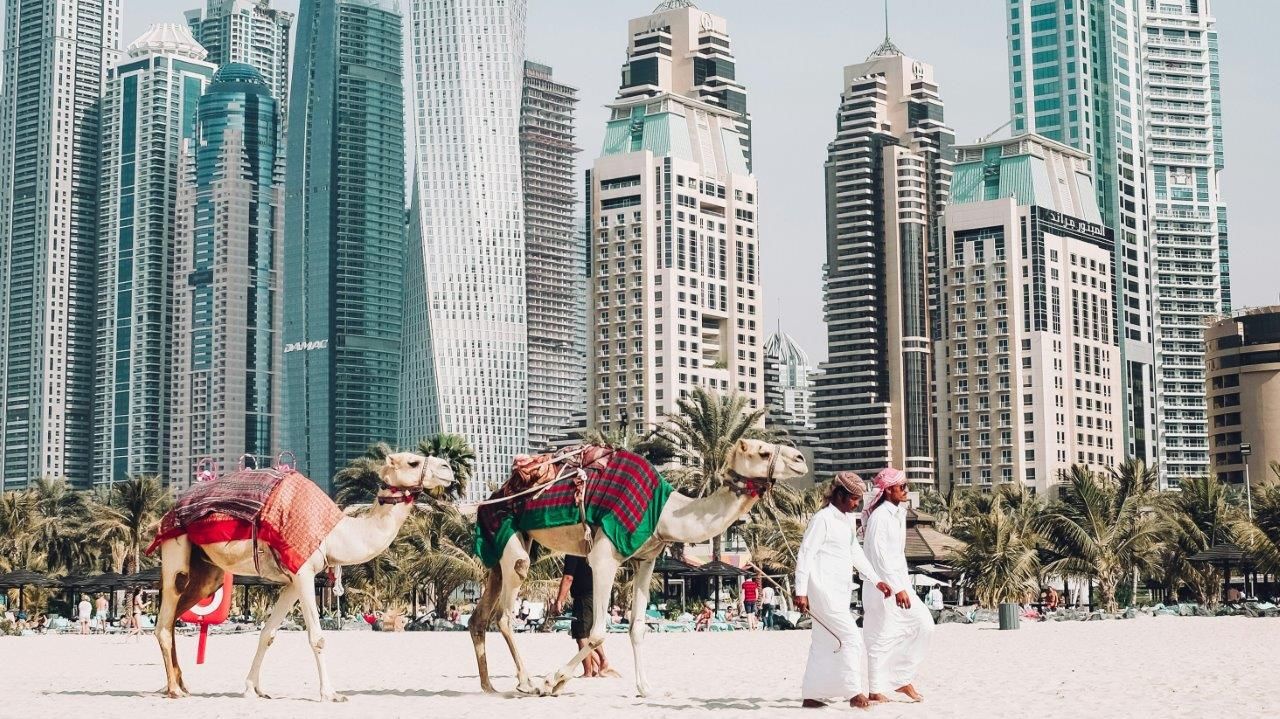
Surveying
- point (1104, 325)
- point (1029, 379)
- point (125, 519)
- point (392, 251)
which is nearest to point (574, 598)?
point (125, 519)

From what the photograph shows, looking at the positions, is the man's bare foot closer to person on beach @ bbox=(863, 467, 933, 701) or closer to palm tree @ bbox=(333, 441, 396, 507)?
person on beach @ bbox=(863, 467, 933, 701)

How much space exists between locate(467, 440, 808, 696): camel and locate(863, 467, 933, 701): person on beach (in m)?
0.96

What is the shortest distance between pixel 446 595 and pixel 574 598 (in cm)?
2742

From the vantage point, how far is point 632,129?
136625 mm

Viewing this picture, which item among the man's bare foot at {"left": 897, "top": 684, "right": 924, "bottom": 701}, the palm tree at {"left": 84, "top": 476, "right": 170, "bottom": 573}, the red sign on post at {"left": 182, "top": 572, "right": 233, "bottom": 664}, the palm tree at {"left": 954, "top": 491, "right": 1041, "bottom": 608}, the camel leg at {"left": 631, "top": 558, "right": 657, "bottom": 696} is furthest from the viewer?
the palm tree at {"left": 84, "top": 476, "right": 170, "bottom": 573}

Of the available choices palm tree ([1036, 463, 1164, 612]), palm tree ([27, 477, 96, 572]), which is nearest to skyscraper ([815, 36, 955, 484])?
palm tree ([27, 477, 96, 572])

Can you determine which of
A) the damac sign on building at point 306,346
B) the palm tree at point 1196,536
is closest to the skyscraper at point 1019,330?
the palm tree at point 1196,536

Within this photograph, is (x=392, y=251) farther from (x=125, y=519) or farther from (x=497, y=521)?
(x=497, y=521)

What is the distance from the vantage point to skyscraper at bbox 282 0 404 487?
607 ft

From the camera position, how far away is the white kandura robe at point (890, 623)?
48.3ft

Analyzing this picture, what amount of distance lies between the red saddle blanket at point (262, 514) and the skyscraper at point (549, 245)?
172915 mm

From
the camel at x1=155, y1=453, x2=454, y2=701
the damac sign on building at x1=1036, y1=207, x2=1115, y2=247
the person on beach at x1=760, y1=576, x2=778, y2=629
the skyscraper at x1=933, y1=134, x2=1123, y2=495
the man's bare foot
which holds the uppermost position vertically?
the damac sign on building at x1=1036, y1=207, x2=1115, y2=247

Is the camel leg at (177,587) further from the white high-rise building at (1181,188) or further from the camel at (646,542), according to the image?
the white high-rise building at (1181,188)

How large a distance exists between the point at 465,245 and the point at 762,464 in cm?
15040
